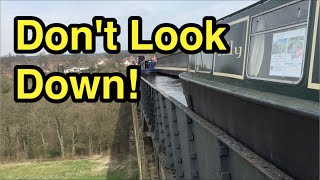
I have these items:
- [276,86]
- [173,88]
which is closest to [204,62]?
[276,86]

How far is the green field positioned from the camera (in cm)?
3688

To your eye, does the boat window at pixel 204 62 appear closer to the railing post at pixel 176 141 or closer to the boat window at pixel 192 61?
the boat window at pixel 192 61

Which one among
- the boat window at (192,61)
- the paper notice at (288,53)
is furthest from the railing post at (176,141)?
the paper notice at (288,53)

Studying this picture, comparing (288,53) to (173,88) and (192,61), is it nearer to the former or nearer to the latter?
(192,61)

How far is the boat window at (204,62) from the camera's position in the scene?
677cm

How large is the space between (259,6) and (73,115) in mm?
48962

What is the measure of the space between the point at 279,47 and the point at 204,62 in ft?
11.7

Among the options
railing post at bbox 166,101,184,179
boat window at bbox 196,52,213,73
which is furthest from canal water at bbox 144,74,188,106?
boat window at bbox 196,52,213,73

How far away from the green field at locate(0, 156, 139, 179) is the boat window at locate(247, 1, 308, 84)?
30.6 metres

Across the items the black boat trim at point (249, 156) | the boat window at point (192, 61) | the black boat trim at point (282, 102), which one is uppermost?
the boat window at point (192, 61)

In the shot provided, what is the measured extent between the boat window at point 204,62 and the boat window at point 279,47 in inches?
82.0

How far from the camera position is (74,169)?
1601 inches

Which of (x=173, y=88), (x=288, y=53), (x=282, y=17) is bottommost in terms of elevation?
(x=173, y=88)

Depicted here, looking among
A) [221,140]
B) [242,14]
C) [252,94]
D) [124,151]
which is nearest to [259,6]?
[242,14]
